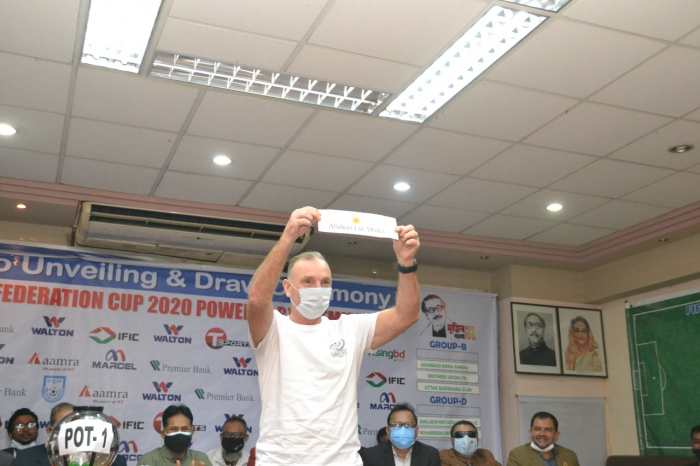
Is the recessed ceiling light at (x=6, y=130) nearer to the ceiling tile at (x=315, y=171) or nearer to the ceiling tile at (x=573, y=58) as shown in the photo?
the ceiling tile at (x=315, y=171)

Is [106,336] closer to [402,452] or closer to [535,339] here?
[402,452]

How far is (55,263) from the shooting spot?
19.0 feet

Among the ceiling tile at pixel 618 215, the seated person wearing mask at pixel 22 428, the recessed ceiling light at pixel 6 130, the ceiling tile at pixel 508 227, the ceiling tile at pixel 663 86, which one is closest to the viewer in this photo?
the ceiling tile at pixel 663 86

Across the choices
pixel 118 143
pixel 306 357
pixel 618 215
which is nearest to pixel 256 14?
pixel 118 143

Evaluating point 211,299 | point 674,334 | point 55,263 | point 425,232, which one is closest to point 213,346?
point 211,299

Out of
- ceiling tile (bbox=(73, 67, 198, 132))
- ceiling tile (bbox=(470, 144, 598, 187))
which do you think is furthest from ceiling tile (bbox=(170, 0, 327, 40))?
ceiling tile (bbox=(470, 144, 598, 187))

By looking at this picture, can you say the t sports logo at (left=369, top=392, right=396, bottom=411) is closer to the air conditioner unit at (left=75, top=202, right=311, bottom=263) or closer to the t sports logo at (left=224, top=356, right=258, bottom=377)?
the t sports logo at (left=224, top=356, right=258, bottom=377)

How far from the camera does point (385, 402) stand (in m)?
6.54

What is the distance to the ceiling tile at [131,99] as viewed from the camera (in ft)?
13.3

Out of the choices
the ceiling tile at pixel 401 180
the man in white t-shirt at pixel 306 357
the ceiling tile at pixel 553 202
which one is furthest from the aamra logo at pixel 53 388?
the man in white t-shirt at pixel 306 357

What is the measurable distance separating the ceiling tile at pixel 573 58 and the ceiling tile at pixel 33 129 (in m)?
2.75

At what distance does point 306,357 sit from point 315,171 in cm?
334

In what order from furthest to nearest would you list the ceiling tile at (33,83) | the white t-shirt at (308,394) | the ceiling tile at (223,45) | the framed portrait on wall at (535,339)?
the framed portrait on wall at (535,339), the ceiling tile at (33,83), the ceiling tile at (223,45), the white t-shirt at (308,394)

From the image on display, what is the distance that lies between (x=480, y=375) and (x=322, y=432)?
526cm
